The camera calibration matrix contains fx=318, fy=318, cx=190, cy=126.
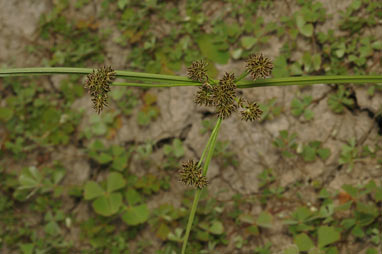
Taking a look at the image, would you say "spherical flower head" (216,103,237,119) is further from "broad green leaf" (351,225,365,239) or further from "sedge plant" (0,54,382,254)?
"broad green leaf" (351,225,365,239)

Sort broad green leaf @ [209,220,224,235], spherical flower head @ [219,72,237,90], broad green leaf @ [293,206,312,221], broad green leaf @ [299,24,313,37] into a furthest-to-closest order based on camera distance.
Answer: broad green leaf @ [299,24,313,37], broad green leaf @ [209,220,224,235], broad green leaf @ [293,206,312,221], spherical flower head @ [219,72,237,90]

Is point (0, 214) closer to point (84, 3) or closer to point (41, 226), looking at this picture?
point (41, 226)

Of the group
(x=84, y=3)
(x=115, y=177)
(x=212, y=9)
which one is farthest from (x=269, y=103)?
(x=84, y=3)

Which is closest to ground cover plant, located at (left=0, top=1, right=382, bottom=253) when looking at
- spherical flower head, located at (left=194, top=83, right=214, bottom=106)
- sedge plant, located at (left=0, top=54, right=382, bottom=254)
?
sedge plant, located at (left=0, top=54, right=382, bottom=254)

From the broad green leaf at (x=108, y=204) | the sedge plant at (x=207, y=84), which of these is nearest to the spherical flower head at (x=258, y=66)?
the sedge plant at (x=207, y=84)

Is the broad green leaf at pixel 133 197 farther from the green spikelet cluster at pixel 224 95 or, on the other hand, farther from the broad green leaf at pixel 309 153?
the green spikelet cluster at pixel 224 95

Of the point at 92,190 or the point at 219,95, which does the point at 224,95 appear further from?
the point at 92,190

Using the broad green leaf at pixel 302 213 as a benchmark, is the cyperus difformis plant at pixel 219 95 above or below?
above
